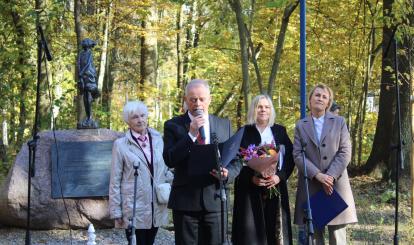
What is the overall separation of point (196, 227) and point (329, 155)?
1.57 m

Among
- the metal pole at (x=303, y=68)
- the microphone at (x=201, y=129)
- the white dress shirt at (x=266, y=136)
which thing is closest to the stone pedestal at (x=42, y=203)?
the metal pole at (x=303, y=68)

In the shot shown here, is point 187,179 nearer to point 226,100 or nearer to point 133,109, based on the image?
point 133,109

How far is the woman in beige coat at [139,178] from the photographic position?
4.66 m

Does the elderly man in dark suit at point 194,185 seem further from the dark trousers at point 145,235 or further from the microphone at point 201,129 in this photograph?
the dark trousers at point 145,235

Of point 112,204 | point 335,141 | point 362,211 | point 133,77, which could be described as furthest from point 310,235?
point 133,77

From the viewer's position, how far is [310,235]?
4.22 metres

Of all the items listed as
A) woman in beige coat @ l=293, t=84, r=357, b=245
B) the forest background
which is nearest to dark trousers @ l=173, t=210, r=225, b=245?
woman in beige coat @ l=293, t=84, r=357, b=245

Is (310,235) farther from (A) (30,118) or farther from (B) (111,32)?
(B) (111,32)

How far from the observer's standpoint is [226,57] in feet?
66.0

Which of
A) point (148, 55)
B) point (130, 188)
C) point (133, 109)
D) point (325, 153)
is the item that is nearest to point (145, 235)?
point (130, 188)

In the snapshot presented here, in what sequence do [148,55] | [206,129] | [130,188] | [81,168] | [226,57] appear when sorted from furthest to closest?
[226,57] < [148,55] < [81,168] < [130,188] < [206,129]

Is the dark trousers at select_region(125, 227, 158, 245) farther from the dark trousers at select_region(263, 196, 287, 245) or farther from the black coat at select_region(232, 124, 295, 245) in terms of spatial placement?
the dark trousers at select_region(263, 196, 287, 245)

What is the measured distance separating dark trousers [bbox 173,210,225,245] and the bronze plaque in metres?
4.15

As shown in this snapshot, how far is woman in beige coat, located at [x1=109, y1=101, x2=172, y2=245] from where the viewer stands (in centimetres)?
466
